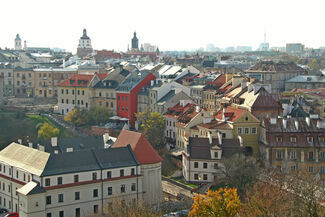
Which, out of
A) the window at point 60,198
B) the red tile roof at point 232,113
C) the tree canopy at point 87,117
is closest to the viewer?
the window at point 60,198

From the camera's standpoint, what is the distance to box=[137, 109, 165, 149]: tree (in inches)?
3187

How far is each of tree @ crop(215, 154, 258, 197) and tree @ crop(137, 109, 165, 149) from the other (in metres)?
17.7

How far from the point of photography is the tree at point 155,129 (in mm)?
80938

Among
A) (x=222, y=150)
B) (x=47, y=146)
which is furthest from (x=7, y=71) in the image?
(x=222, y=150)

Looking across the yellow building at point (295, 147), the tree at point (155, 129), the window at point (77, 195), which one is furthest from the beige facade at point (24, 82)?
the window at point (77, 195)

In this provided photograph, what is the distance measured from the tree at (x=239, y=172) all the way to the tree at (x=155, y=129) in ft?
58.0

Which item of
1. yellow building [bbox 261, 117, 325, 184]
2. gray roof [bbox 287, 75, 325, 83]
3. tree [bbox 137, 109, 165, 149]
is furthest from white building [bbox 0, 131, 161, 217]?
gray roof [bbox 287, 75, 325, 83]

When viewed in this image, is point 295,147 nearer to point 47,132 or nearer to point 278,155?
→ point 278,155

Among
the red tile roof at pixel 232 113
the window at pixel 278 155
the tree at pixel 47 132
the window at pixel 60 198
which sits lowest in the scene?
the window at pixel 60 198

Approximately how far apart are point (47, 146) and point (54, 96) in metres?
Answer: 53.4

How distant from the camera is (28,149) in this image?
198 feet

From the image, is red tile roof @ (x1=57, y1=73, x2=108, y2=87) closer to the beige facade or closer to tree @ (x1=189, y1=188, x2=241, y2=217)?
the beige facade

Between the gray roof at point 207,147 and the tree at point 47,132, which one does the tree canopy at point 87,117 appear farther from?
the gray roof at point 207,147

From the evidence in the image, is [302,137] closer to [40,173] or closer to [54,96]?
[40,173]
